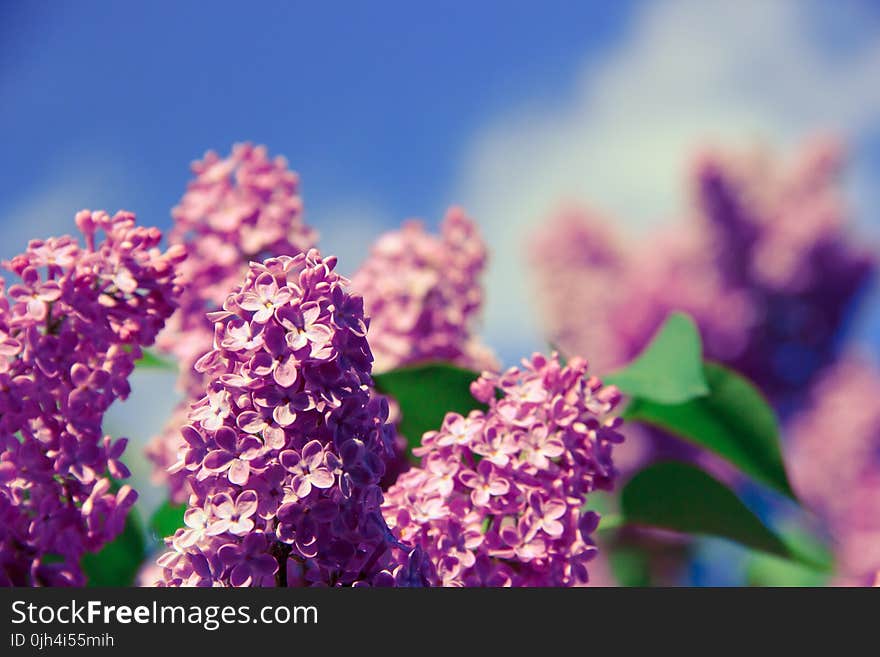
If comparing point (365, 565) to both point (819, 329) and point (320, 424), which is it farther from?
point (819, 329)

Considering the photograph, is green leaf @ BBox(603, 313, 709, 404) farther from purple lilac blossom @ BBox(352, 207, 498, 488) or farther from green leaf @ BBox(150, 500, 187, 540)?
green leaf @ BBox(150, 500, 187, 540)

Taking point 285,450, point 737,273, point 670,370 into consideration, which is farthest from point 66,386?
point 737,273

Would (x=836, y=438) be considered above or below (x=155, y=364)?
above

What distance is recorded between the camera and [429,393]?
759 millimetres

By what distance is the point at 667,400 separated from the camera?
2.41 ft

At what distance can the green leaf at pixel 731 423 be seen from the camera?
816mm

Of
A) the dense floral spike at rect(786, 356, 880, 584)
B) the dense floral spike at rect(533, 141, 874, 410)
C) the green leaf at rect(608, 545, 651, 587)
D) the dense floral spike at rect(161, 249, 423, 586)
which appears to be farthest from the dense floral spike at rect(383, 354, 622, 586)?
the dense floral spike at rect(786, 356, 880, 584)

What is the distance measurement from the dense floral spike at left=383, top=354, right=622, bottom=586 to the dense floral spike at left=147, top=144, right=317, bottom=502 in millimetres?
324

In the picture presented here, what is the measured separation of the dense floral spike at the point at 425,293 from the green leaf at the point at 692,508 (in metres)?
0.24

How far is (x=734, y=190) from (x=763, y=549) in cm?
280

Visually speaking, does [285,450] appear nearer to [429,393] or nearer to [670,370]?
[429,393]

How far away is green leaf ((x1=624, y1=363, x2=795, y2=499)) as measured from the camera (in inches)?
32.1

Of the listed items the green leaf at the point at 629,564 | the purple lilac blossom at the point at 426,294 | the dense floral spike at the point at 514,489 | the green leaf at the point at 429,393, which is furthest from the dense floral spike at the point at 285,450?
the green leaf at the point at 629,564

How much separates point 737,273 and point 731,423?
2471 millimetres
